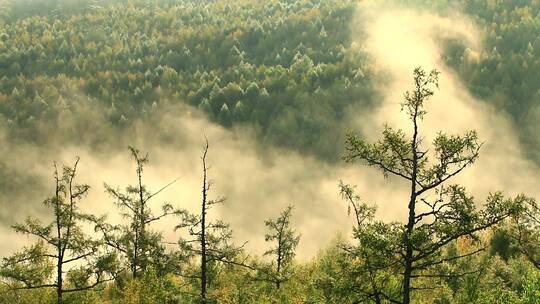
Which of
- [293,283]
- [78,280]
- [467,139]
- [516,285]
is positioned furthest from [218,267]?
[516,285]

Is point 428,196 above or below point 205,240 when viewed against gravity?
below

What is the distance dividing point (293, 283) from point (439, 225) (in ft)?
100

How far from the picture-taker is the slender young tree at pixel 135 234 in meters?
24.4

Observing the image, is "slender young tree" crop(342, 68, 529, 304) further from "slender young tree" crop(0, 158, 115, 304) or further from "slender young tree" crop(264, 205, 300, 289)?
"slender young tree" crop(264, 205, 300, 289)

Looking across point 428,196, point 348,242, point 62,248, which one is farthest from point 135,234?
point 428,196

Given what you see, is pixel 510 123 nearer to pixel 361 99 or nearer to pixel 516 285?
pixel 361 99

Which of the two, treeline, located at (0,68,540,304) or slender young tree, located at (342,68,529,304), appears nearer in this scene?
slender young tree, located at (342,68,529,304)

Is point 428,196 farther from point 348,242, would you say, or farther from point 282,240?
point 282,240

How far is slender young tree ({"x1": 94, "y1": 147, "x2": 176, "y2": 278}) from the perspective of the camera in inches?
960

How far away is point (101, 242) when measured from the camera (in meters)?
22.8

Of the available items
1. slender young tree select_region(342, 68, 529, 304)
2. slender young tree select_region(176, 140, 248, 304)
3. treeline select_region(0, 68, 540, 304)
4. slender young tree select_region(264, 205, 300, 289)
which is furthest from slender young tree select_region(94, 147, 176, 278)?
slender young tree select_region(264, 205, 300, 289)

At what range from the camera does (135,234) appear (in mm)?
25078

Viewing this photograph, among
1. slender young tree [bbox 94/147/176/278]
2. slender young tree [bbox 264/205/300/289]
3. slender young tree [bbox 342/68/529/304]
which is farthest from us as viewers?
slender young tree [bbox 264/205/300/289]

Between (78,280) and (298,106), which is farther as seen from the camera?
(298,106)
